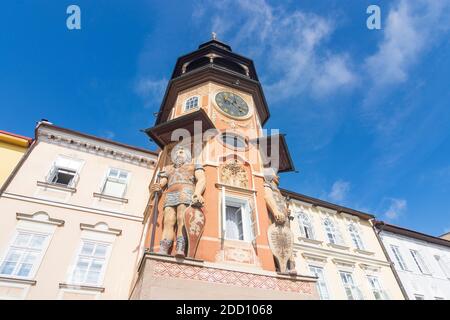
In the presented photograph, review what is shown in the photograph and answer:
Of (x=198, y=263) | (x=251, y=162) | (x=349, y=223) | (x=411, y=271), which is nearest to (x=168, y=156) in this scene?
(x=251, y=162)

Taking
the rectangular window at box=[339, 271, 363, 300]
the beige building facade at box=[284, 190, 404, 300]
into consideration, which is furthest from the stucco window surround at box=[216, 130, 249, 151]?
the rectangular window at box=[339, 271, 363, 300]

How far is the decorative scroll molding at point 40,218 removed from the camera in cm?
1166

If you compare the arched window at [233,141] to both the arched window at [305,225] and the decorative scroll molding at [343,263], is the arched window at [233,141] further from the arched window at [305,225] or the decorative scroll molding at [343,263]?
the decorative scroll molding at [343,263]

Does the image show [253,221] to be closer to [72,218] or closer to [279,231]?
[279,231]

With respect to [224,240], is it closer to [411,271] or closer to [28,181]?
[28,181]

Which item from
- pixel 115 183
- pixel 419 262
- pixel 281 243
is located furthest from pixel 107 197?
pixel 419 262

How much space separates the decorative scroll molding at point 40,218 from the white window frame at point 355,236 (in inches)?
637

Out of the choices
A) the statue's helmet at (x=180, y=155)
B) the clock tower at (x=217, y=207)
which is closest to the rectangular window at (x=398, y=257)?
the clock tower at (x=217, y=207)

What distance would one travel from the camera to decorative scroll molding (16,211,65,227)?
11.7 m

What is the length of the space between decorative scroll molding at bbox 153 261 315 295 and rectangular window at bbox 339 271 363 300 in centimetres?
646

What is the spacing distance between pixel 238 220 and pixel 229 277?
2.86 meters

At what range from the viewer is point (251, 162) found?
43.6ft
